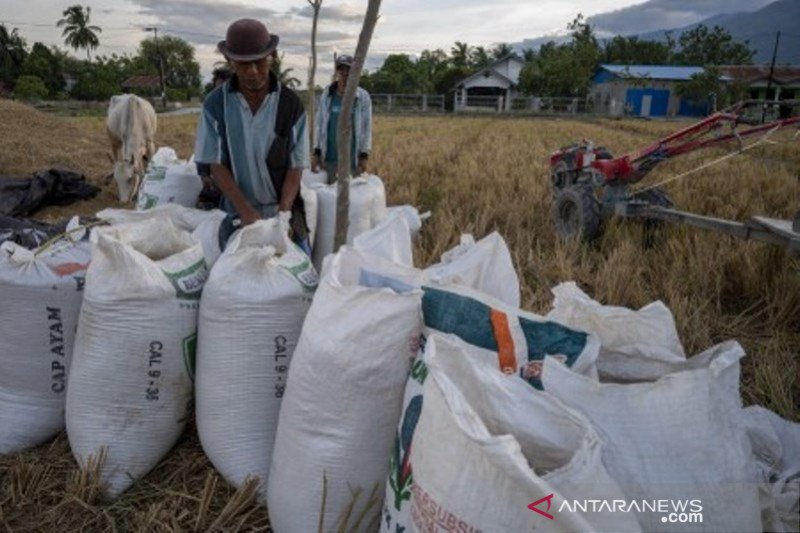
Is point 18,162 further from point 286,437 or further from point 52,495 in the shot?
point 286,437

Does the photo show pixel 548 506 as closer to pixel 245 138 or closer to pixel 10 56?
pixel 245 138

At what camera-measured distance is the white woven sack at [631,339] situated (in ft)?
4.36

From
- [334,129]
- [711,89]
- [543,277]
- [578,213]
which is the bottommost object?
[543,277]

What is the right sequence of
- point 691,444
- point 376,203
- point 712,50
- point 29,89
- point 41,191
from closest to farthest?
point 691,444, point 376,203, point 41,191, point 29,89, point 712,50

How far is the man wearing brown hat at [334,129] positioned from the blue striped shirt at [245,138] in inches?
78.8

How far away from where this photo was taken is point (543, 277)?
3.40m

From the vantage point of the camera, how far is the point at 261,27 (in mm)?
2197

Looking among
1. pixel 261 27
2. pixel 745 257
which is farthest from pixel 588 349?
pixel 745 257

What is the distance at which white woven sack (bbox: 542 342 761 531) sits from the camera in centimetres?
104

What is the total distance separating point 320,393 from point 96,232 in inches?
32.7

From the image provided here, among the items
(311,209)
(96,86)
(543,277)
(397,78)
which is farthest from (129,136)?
(96,86)

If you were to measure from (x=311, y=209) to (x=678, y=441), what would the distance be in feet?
8.15

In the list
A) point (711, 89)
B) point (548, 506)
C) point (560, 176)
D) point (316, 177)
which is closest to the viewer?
point (548, 506)

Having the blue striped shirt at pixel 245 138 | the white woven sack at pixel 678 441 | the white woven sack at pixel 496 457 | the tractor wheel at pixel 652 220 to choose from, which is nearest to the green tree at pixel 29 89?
the tractor wheel at pixel 652 220
